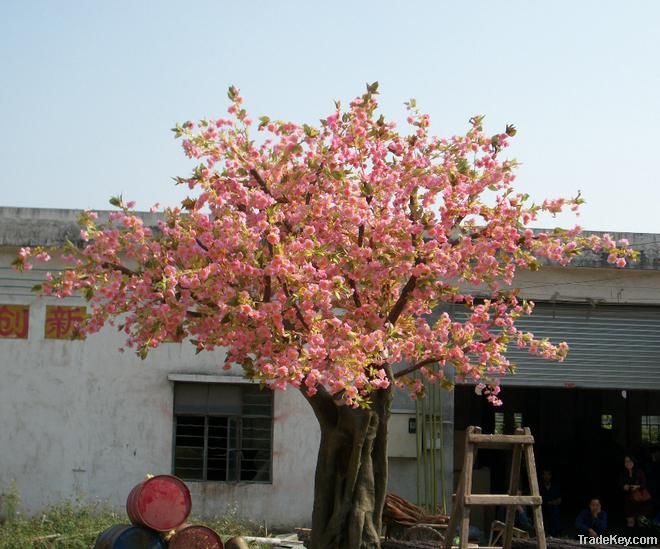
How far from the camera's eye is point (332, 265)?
9625 mm

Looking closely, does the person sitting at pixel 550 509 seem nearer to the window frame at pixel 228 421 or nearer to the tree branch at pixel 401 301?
the window frame at pixel 228 421

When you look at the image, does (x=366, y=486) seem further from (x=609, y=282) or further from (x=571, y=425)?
(x=571, y=425)

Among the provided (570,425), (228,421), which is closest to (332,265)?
(228,421)

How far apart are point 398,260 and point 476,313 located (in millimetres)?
1192

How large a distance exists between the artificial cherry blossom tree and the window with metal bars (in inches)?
210

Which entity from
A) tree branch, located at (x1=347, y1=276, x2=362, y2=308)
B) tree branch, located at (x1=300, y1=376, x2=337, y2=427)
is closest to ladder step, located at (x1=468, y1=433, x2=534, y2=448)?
tree branch, located at (x1=300, y1=376, x2=337, y2=427)

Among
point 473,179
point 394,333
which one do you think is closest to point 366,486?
point 394,333

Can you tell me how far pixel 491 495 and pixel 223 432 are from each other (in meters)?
6.72

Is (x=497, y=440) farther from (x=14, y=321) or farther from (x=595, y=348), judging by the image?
(x=14, y=321)

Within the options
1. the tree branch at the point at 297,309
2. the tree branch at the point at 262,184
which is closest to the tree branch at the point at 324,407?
the tree branch at the point at 297,309

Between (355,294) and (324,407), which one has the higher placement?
(355,294)

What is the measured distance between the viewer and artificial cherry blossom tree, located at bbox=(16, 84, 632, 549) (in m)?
9.05

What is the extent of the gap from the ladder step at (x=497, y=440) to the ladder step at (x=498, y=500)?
19.1 inches

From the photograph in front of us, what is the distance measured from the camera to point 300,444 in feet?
51.0
